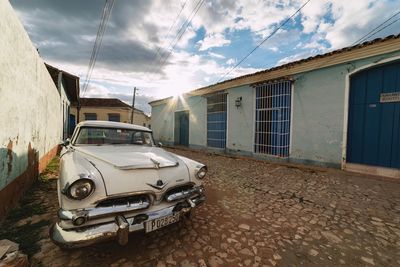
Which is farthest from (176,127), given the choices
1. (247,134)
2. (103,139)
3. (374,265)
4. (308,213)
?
(374,265)

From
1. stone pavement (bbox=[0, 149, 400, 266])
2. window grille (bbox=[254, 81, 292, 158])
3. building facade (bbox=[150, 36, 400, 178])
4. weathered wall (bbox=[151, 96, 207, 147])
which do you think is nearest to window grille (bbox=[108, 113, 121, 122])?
weathered wall (bbox=[151, 96, 207, 147])

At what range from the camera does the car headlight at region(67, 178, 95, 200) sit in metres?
1.81

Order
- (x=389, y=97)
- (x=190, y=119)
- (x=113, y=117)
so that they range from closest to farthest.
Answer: (x=389, y=97)
(x=190, y=119)
(x=113, y=117)

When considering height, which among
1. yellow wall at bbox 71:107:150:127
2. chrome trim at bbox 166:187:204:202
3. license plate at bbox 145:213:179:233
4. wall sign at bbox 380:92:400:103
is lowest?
license plate at bbox 145:213:179:233

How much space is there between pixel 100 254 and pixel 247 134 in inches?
294

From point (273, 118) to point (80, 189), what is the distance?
7295mm

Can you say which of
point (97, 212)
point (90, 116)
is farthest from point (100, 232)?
point (90, 116)

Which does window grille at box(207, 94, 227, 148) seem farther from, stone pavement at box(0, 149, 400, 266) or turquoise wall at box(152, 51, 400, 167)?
stone pavement at box(0, 149, 400, 266)

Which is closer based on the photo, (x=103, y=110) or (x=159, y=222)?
(x=159, y=222)

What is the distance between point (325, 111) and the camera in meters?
6.26

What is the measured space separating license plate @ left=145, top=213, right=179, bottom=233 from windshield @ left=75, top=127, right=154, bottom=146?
188cm

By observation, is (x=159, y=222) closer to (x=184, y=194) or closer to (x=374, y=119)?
(x=184, y=194)

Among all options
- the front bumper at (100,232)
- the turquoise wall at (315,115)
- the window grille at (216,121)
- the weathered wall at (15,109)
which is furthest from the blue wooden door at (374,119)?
the weathered wall at (15,109)

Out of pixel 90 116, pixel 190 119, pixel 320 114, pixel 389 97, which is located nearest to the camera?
pixel 389 97
